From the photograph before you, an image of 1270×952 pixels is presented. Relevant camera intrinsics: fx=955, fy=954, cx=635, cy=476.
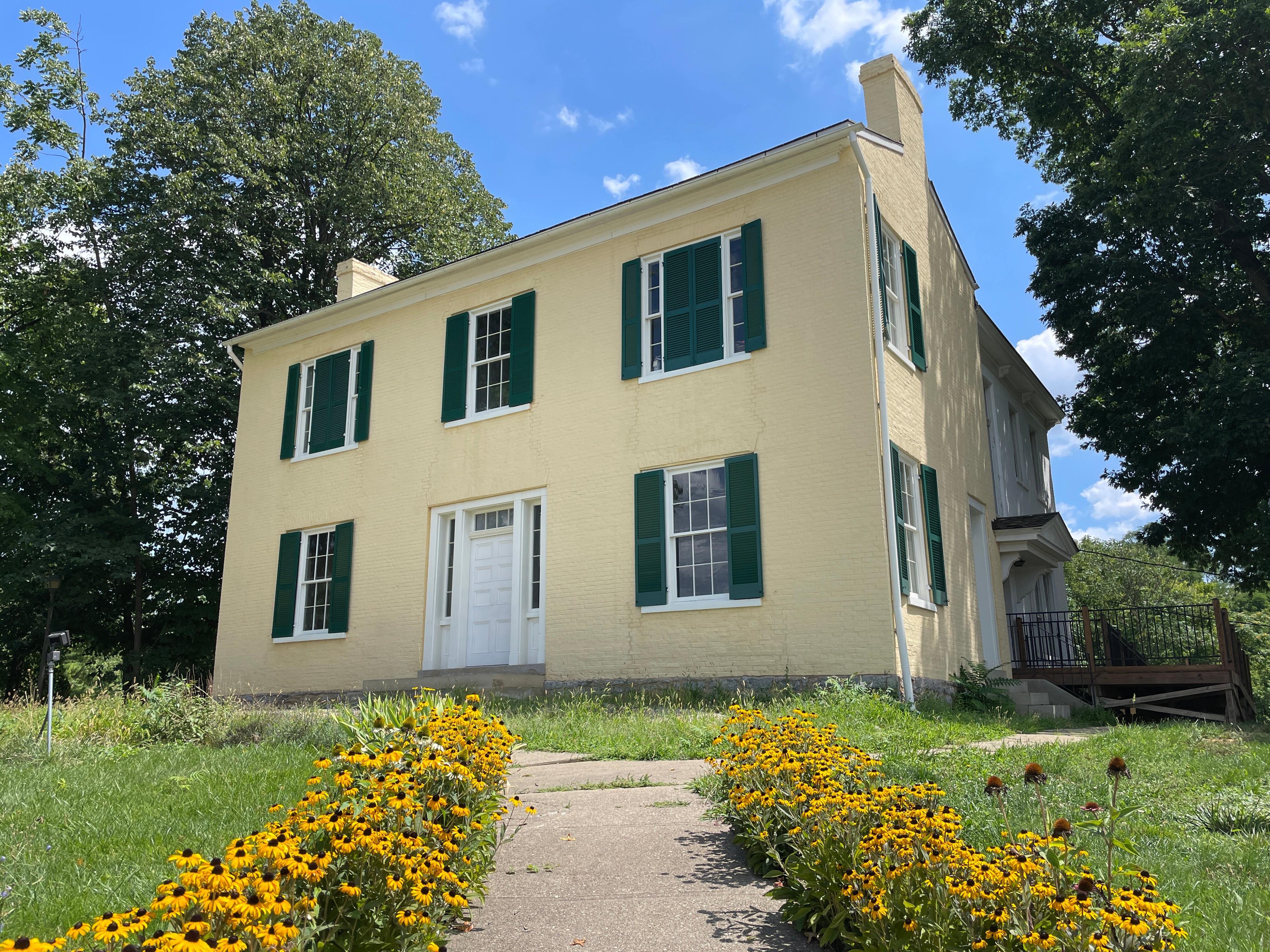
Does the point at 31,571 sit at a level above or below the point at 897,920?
above

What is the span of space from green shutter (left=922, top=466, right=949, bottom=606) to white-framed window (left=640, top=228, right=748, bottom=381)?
3032mm

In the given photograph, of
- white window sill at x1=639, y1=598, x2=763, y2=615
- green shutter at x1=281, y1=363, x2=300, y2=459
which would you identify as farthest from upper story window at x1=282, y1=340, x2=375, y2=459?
white window sill at x1=639, y1=598, x2=763, y2=615

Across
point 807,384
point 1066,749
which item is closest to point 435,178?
point 807,384

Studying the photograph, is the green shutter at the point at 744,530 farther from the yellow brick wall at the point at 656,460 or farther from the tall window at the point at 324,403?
the tall window at the point at 324,403

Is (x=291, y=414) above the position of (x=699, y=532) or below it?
above

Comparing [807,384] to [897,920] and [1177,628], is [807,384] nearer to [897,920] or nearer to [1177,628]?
[1177,628]

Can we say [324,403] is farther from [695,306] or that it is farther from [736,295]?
[736,295]

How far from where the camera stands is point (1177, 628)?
13.9 metres

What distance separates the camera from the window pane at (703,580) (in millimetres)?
11430

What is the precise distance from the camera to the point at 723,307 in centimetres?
1210

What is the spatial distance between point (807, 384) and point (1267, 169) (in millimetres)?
11421

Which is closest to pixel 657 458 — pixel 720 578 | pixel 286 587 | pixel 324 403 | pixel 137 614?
pixel 720 578

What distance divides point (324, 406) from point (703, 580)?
312 inches

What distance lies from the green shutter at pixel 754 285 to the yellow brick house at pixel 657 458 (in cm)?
4
